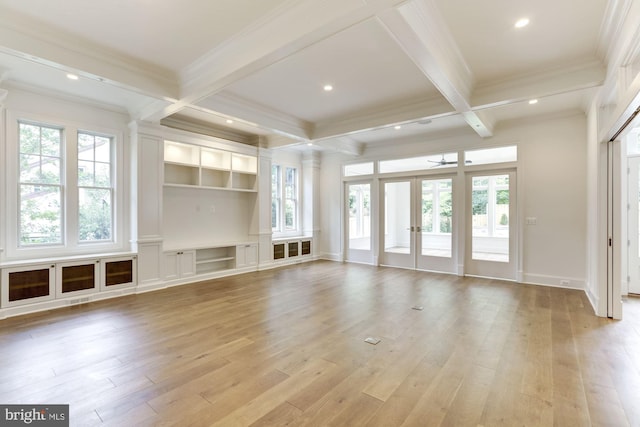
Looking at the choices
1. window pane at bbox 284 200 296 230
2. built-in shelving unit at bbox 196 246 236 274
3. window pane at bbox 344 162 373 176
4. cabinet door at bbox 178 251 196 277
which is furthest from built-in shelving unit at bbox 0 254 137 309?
window pane at bbox 344 162 373 176

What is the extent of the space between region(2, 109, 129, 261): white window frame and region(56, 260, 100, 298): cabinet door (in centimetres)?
39

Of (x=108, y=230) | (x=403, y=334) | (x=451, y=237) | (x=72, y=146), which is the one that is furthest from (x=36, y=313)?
(x=451, y=237)

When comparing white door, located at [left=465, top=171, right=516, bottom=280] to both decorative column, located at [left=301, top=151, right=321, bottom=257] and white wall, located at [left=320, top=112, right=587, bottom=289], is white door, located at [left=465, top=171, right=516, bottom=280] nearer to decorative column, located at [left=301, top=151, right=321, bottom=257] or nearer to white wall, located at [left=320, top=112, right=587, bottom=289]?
white wall, located at [left=320, top=112, right=587, bottom=289]

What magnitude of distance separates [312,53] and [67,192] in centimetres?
424

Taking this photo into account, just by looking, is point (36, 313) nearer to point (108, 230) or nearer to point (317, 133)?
point (108, 230)

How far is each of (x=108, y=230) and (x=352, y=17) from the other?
199 inches

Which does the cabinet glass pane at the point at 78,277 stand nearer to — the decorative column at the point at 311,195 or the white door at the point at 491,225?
the decorative column at the point at 311,195

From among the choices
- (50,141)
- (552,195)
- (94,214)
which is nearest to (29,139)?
(50,141)

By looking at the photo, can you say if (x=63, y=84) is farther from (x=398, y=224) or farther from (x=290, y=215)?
(x=398, y=224)

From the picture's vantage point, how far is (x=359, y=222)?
26.7 ft

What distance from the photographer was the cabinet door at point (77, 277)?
431 cm

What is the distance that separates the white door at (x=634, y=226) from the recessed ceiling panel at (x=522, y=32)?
8.62 feet

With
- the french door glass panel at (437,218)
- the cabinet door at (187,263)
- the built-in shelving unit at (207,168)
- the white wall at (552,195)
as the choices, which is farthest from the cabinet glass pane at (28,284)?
the white wall at (552,195)

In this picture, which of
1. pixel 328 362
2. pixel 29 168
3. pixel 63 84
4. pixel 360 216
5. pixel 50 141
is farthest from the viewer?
pixel 360 216
